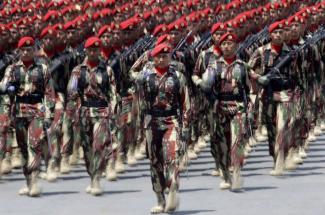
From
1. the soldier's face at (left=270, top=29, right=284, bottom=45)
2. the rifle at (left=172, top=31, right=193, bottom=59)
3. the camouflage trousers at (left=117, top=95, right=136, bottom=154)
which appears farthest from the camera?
the rifle at (left=172, top=31, right=193, bottom=59)

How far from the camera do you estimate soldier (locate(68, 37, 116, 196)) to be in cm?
2292

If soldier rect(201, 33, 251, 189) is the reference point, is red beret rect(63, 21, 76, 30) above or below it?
above

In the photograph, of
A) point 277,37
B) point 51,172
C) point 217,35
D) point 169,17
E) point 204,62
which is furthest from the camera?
point 169,17

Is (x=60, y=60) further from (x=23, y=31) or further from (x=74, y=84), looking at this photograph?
(x=74, y=84)

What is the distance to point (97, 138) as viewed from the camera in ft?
75.4

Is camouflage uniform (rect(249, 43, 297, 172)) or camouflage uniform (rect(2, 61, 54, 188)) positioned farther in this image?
camouflage uniform (rect(249, 43, 297, 172))

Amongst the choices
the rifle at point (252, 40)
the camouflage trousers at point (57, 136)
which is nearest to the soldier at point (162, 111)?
the camouflage trousers at point (57, 136)

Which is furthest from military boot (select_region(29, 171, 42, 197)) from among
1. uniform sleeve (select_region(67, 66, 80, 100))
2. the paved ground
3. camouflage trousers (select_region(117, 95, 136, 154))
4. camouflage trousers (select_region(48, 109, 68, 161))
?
camouflage trousers (select_region(117, 95, 136, 154))

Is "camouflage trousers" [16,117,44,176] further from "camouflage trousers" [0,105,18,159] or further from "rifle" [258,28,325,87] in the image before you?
"rifle" [258,28,325,87]

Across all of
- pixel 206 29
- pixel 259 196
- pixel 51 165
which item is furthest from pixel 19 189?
pixel 206 29

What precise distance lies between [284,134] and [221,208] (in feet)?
12.2

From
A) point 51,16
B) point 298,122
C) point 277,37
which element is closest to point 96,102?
point 277,37

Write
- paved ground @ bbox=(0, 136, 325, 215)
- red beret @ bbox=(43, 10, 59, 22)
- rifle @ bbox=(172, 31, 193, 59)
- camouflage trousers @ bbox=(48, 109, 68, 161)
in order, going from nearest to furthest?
paved ground @ bbox=(0, 136, 325, 215)
camouflage trousers @ bbox=(48, 109, 68, 161)
rifle @ bbox=(172, 31, 193, 59)
red beret @ bbox=(43, 10, 59, 22)

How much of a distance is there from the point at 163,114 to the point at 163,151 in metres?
0.44
